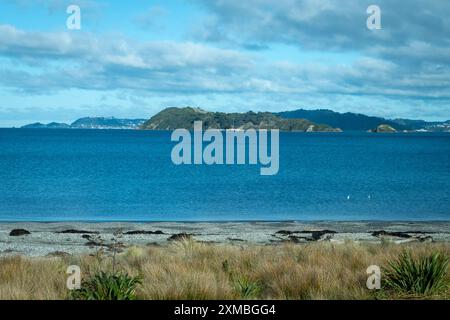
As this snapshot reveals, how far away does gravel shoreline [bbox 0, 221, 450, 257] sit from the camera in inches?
837

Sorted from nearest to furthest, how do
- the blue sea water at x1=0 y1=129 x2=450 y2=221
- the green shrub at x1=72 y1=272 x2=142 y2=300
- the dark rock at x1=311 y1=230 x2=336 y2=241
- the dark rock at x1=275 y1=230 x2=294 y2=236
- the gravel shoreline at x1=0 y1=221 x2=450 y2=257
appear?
the green shrub at x1=72 y1=272 x2=142 y2=300 → the gravel shoreline at x1=0 y1=221 x2=450 y2=257 → the dark rock at x1=311 y1=230 x2=336 y2=241 → the dark rock at x1=275 y1=230 x2=294 y2=236 → the blue sea water at x1=0 y1=129 x2=450 y2=221

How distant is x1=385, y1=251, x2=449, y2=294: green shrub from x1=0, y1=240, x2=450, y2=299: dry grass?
23cm

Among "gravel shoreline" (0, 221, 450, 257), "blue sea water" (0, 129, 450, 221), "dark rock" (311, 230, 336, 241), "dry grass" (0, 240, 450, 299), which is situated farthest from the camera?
"blue sea water" (0, 129, 450, 221)

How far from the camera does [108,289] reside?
8.63 metres

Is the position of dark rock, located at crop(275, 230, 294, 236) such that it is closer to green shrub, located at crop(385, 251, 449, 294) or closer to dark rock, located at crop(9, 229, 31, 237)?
dark rock, located at crop(9, 229, 31, 237)

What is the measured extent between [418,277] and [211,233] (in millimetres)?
16955

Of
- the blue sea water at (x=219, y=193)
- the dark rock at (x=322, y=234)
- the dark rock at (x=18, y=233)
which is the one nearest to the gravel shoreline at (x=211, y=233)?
the dark rock at (x=322, y=234)

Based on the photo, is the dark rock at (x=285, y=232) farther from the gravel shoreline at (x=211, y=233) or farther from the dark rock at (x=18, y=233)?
the dark rock at (x=18, y=233)

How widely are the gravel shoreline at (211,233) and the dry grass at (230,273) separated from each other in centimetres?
657

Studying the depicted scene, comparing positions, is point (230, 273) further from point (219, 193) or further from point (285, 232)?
Answer: point (219, 193)

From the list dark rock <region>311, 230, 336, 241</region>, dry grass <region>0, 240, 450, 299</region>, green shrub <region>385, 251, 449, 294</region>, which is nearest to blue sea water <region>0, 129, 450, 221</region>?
dark rock <region>311, 230, 336, 241</region>

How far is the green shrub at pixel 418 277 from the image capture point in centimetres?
934

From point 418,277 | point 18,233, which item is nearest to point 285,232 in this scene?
point 18,233
